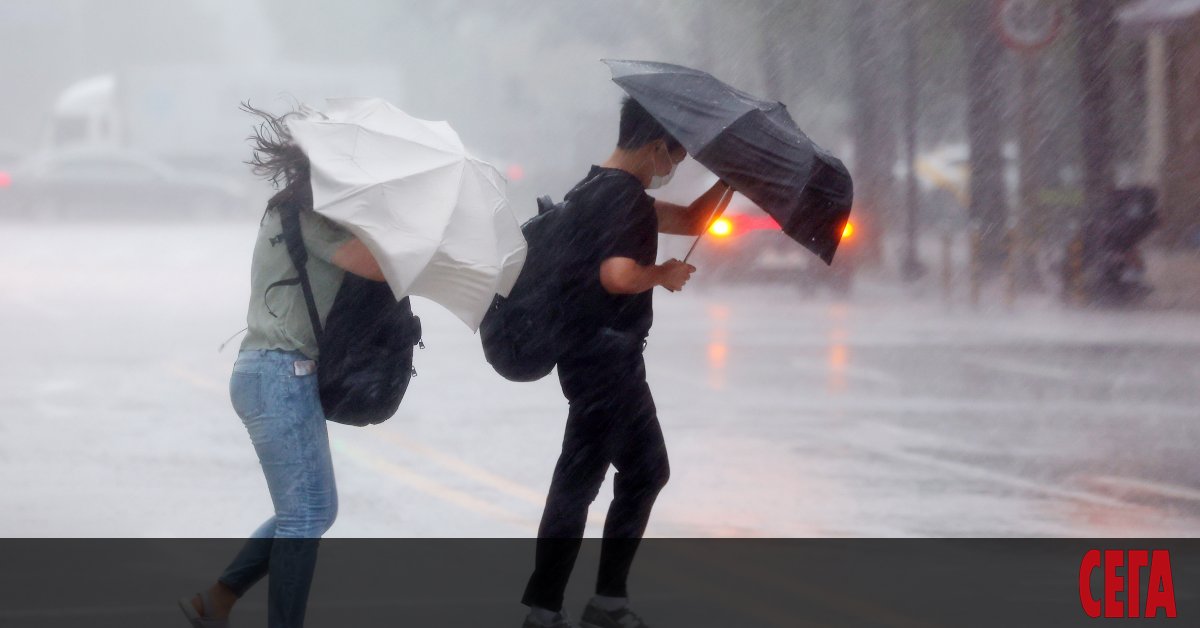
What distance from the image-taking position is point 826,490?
28.2 ft

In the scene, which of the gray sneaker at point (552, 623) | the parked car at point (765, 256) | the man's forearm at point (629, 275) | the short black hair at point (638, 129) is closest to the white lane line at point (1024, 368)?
the parked car at point (765, 256)

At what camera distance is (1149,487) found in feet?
28.7

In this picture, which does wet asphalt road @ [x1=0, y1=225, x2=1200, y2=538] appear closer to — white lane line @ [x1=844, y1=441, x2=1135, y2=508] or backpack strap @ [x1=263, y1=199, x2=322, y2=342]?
white lane line @ [x1=844, y1=441, x2=1135, y2=508]

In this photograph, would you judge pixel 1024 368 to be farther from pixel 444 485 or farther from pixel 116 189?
pixel 116 189

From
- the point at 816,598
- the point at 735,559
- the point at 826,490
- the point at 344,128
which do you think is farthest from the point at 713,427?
the point at 344,128

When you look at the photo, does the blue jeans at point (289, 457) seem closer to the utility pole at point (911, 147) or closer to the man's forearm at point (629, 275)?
the man's forearm at point (629, 275)

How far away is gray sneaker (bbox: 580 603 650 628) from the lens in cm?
561

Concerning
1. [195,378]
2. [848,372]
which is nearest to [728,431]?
[848,372]

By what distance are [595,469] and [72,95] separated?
40706 millimetres

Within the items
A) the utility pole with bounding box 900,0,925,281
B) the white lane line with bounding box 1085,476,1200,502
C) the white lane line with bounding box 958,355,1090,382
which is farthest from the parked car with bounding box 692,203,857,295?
the white lane line with bounding box 1085,476,1200,502

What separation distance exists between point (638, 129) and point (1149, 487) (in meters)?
4.43

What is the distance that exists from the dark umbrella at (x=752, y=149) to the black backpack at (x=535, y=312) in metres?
0.37

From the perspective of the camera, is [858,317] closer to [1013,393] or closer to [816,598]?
[1013,393]

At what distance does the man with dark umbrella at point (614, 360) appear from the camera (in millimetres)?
5273
